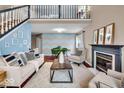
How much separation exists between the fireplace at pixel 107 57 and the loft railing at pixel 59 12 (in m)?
1.74

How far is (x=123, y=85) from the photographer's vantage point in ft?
6.16

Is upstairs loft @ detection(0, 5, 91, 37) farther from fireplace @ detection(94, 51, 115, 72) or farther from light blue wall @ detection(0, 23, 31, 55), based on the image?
fireplace @ detection(94, 51, 115, 72)

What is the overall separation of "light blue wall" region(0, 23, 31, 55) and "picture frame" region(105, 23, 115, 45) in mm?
2523

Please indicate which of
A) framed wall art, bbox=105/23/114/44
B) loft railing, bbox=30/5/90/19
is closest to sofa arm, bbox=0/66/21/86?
framed wall art, bbox=105/23/114/44

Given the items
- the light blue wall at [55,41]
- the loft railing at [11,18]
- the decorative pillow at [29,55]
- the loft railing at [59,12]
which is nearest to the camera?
the loft railing at [11,18]

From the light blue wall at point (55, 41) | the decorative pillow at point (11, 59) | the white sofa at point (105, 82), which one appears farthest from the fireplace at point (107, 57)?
the decorative pillow at point (11, 59)

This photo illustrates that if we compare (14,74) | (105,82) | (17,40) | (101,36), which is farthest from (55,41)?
(105,82)

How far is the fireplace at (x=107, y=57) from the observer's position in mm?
3312

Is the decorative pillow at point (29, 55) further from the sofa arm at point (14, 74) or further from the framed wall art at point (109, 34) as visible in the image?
the framed wall art at point (109, 34)

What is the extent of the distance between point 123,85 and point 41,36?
14.5ft

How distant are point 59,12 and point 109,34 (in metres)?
2.94

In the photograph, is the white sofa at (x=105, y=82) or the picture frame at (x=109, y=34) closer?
the white sofa at (x=105, y=82)

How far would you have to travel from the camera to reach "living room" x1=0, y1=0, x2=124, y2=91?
320cm
